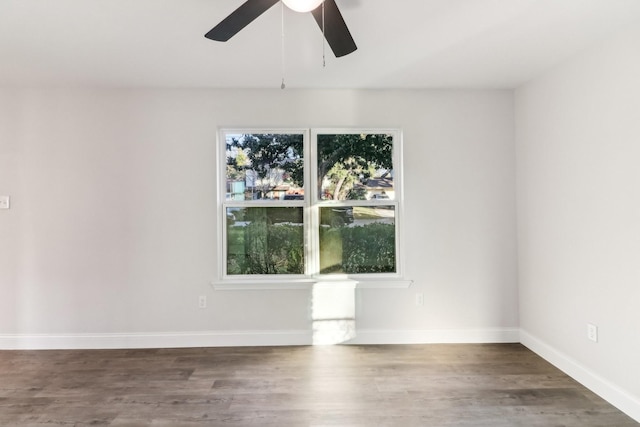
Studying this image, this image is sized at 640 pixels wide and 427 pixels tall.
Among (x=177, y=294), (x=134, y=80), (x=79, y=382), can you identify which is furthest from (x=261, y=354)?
(x=134, y=80)

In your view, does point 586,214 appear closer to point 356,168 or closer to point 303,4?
point 356,168

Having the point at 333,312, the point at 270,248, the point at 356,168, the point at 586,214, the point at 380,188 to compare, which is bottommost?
the point at 333,312

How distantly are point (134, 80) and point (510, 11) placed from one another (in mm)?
2942

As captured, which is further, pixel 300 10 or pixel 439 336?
pixel 439 336

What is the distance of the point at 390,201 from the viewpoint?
3598 mm

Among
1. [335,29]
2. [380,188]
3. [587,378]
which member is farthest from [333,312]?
[335,29]

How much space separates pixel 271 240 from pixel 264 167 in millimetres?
710

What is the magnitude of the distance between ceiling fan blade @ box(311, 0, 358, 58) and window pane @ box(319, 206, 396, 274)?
6.05ft

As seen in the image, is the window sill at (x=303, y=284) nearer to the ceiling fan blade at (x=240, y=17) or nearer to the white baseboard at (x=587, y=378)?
the white baseboard at (x=587, y=378)

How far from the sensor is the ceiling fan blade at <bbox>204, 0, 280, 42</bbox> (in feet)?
5.34

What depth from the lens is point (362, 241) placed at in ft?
11.9

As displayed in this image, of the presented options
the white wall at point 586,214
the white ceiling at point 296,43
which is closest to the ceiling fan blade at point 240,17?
the white ceiling at point 296,43

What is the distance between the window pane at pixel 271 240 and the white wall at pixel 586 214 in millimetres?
2120

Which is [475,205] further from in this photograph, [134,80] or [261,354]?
[134,80]
